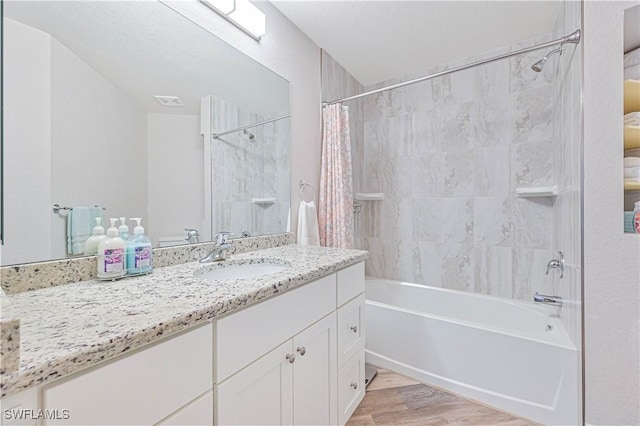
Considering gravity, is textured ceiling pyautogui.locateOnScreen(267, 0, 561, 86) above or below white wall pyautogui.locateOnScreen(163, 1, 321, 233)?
above

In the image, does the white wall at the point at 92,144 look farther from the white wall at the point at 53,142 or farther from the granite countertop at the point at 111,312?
the granite countertop at the point at 111,312

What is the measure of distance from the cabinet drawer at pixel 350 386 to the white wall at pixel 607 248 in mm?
1056

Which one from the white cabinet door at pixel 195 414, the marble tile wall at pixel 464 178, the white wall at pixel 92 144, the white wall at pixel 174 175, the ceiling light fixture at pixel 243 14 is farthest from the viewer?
the marble tile wall at pixel 464 178

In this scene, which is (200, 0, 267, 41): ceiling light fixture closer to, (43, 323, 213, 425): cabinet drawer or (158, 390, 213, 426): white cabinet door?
(43, 323, 213, 425): cabinet drawer

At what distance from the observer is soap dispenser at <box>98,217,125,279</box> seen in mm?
913

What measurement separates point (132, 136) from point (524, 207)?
2.55 m

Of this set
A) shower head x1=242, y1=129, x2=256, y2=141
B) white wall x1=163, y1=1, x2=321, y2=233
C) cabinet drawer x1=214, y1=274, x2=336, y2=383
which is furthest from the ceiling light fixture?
cabinet drawer x1=214, y1=274, x2=336, y2=383

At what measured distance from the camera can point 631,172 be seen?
1262 millimetres

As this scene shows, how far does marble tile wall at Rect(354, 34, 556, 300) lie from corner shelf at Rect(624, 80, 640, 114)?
75 cm

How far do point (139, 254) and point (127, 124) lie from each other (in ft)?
1.67

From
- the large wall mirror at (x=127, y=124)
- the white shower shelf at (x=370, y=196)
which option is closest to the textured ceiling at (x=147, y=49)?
the large wall mirror at (x=127, y=124)

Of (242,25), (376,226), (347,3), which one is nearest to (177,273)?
(242,25)

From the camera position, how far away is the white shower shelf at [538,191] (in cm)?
192

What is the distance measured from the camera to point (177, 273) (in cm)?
104
